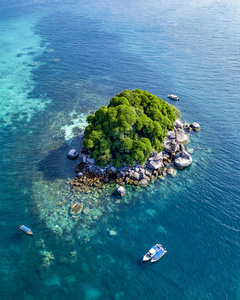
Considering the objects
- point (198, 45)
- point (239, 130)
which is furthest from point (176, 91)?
point (198, 45)

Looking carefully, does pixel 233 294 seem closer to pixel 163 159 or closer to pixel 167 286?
pixel 167 286

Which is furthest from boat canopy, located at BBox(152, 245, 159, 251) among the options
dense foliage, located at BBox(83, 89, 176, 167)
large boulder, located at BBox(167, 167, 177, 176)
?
large boulder, located at BBox(167, 167, 177, 176)

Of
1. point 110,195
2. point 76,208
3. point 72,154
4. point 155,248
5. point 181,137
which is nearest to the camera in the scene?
point 155,248

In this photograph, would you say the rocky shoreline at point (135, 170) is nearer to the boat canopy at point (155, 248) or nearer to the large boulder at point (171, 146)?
the large boulder at point (171, 146)

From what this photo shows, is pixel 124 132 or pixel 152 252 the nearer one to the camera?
pixel 152 252

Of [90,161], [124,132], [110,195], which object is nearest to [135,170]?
[110,195]

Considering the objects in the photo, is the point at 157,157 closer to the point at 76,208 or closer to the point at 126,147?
the point at 126,147
